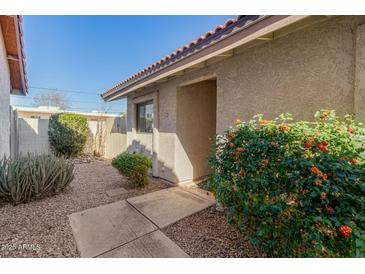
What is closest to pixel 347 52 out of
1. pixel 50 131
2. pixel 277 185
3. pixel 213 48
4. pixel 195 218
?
pixel 213 48

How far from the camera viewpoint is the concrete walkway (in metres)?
2.45

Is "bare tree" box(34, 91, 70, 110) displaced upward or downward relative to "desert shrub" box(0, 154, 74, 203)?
upward

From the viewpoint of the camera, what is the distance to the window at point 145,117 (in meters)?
6.78

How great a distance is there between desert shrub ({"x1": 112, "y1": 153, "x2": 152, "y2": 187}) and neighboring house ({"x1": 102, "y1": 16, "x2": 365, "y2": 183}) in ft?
3.28

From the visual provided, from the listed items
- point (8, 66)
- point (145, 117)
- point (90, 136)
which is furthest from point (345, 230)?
point (90, 136)

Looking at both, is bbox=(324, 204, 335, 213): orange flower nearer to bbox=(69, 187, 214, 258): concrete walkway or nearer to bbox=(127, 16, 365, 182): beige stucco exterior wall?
bbox=(127, 16, 365, 182): beige stucco exterior wall

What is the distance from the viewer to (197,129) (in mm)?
5812

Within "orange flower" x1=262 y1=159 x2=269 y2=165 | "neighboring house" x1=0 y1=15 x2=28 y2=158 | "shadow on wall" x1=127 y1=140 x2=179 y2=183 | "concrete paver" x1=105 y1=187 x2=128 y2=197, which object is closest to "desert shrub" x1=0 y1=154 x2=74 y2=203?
"concrete paver" x1=105 y1=187 x2=128 y2=197

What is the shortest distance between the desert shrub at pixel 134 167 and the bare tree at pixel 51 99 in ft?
92.2

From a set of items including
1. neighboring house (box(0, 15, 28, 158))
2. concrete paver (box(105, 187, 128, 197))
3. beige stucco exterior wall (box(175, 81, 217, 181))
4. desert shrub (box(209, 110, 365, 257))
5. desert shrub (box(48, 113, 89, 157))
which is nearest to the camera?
desert shrub (box(209, 110, 365, 257))

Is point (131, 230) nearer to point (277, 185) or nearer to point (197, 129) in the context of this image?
point (277, 185)

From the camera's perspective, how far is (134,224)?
3133 mm

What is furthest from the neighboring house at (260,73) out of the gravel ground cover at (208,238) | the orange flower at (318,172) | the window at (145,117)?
the gravel ground cover at (208,238)

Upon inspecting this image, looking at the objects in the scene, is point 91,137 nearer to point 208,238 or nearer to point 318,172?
point 208,238
